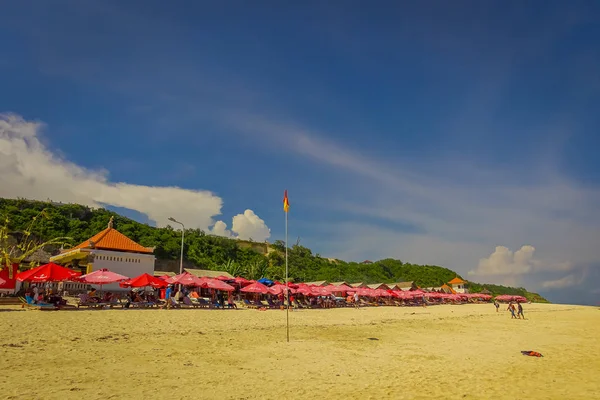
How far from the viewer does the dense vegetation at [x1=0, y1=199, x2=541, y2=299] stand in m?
56.2

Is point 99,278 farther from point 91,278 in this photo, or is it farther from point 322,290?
point 322,290

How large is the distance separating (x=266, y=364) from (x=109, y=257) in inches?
1209

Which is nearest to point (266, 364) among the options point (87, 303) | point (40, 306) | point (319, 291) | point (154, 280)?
point (40, 306)

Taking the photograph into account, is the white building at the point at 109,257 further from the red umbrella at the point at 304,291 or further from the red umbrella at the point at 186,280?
the red umbrella at the point at 304,291

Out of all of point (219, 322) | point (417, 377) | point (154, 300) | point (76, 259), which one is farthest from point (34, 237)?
point (417, 377)

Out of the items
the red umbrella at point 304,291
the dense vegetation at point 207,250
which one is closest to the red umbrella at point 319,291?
the red umbrella at point 304,291

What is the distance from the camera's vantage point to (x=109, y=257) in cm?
3606

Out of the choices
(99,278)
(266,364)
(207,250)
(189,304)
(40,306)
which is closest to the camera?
(266,364)

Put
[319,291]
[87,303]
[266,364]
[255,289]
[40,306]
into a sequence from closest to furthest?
[266,364]
[40,306]
[87,303]
[255,289]
[319,291]

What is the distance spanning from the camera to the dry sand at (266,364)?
7805 mm

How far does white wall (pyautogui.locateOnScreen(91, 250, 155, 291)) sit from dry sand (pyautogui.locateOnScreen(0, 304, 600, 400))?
1876 centimetres

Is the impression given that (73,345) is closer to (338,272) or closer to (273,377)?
(273,377)

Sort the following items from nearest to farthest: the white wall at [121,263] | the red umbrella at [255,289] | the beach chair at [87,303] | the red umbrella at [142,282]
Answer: the beach chair at [87,303], the red umbrella at [142,282], the red umbrella at [255,289], the white wall at [121,263]

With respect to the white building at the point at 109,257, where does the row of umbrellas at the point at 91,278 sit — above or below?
below
